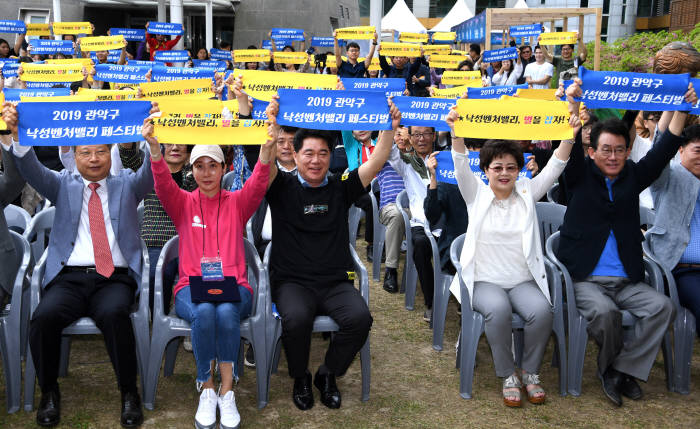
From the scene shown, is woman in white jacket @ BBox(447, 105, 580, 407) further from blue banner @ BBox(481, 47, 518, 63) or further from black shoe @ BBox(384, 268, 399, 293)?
blue banner @ BBox(481, 47, 518, 63)

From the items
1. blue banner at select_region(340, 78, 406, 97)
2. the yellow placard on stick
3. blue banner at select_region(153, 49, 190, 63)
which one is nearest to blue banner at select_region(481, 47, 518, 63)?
the yellow placard on stick

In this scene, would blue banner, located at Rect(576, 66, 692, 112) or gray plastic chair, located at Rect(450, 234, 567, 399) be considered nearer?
gray plastic chair, located at Rect(450, 234, 567, 399)

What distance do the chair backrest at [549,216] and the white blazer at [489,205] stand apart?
28.5 inches

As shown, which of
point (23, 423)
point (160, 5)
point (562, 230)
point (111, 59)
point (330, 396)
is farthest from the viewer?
point (160, 5)

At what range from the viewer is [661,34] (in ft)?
56.5

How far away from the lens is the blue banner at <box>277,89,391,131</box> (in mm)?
3922

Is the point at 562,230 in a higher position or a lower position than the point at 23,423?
higher

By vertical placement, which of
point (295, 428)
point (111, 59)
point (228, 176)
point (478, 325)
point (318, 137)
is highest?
point (111, 59)

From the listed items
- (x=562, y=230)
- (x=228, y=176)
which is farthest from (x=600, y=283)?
(x=228, y=176)

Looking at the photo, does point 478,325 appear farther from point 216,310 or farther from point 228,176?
point 228,176

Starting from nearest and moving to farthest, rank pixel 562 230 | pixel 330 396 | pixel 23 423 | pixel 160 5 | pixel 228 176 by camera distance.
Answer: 1. pixel 23 423
2. pixel 330 396
3. pixel 562 230
4. pixel 228 176
5. pixel 160 5

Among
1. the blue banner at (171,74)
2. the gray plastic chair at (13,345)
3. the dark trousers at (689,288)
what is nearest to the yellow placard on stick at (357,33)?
the blue banner at (171,74)

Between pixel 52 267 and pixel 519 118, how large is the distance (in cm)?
293

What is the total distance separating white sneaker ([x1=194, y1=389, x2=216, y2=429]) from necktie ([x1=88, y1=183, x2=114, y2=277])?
36.1 inches
